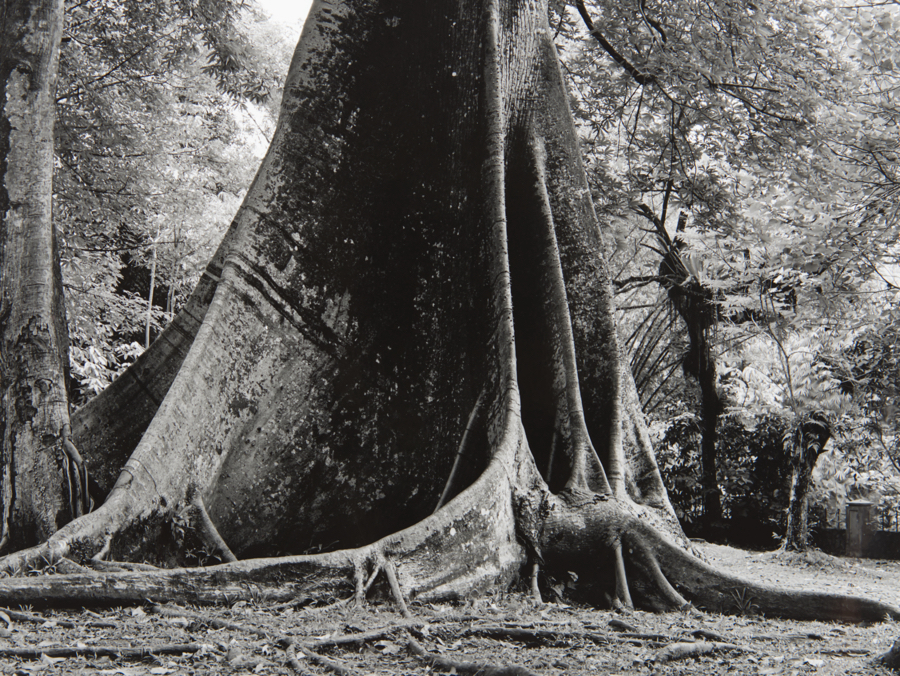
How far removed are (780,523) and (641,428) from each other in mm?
8127

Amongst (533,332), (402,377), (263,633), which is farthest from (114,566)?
(533,332)

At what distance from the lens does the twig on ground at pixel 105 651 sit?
220cm

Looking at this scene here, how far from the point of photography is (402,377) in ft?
14.9

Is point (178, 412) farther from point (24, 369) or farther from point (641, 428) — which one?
point (641, 428)

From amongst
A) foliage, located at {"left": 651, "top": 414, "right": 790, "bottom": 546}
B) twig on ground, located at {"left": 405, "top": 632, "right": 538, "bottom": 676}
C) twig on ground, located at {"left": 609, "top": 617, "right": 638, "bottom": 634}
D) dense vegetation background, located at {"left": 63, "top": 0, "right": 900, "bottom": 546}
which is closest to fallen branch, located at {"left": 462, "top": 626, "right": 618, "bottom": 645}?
twig on ground, located at {"left": 609, "top": 617, "right": 638, "bottom": 634}

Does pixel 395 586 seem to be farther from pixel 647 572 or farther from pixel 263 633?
pixel 647 572

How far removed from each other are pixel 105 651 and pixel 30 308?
91.2 inches

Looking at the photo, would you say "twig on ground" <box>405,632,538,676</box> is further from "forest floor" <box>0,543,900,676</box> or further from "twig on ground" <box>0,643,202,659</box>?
"twig on ground" <box>0,643,202,659</box>

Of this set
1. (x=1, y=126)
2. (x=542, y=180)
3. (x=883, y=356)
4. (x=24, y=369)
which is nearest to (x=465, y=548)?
(x=24, y=369)

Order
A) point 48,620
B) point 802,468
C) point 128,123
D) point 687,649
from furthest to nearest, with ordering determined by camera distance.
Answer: point 128,123 → point 802,468 → point 687,649 → point 48,620

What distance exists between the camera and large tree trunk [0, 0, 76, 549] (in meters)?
3.65

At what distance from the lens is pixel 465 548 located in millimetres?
3424

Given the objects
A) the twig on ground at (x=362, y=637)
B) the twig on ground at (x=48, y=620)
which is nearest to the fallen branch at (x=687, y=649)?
the twig on ground at (x=362, y=637)

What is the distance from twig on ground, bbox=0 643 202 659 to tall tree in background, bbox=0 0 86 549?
1.59 meters
